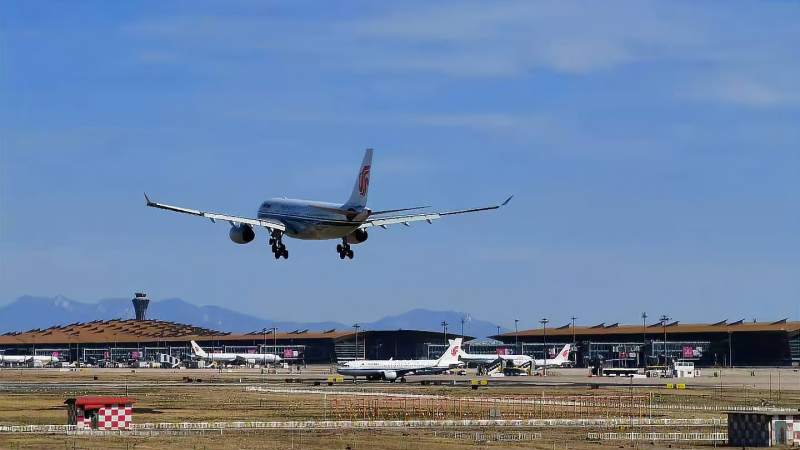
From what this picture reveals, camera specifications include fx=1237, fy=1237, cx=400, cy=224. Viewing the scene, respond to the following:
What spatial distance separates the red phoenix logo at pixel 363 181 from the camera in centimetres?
11275

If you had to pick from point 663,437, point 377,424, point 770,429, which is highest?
point 770,429

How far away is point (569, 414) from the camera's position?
96.8 metres

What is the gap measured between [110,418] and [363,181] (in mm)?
43059

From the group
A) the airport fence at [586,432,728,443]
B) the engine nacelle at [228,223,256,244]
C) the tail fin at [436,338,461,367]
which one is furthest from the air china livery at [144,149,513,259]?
the tail fin at [436,338,461,367]

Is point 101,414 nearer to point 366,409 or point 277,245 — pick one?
point 366,409

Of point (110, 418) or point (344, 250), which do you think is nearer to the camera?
point (110, 418)

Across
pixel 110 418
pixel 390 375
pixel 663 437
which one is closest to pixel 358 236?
pixel 110 418

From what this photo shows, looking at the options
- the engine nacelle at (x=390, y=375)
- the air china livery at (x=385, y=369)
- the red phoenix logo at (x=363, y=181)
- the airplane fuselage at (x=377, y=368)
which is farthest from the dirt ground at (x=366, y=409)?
the red phoenix logo at (x=363, y=181)

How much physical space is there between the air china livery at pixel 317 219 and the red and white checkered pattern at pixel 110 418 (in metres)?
35.7

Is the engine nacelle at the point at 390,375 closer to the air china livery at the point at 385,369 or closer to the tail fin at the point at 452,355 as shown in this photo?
the air china livery at the point at 385,369

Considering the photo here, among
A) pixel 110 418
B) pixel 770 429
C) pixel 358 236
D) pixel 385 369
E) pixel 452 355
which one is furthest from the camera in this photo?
pixel 452 355

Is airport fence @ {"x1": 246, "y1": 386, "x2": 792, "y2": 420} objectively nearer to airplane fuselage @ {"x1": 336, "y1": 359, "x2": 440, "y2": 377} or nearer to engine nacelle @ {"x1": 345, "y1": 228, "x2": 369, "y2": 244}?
engine nacelle @ {"x1": 345, "y1": 228, "x2": 369, "y2": 244}

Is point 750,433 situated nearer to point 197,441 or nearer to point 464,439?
point 464,439

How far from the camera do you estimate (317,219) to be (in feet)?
375
